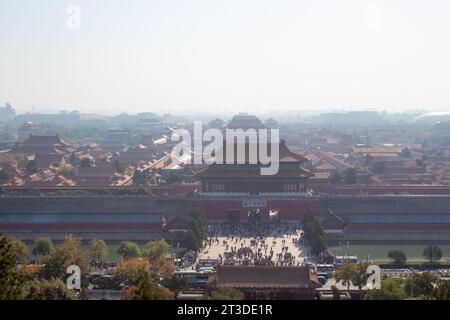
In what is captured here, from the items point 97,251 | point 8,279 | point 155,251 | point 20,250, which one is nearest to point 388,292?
A: point 155,251

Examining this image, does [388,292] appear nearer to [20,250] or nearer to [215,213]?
[20,250]

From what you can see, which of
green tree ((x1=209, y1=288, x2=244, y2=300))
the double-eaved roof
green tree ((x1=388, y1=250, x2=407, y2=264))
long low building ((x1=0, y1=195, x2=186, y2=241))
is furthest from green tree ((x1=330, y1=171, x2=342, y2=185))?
green tree ((x1=209, y1=288, x2=244, y2=300))

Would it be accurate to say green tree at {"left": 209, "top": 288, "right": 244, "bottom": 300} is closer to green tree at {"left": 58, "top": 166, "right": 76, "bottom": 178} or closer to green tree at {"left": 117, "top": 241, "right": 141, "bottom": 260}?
green tree at {"left": 117, "top": 241, "right": 141, "bottom": 260}

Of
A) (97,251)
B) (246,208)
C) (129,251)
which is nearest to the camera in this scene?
(129,251)

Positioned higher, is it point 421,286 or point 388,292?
point 388,292

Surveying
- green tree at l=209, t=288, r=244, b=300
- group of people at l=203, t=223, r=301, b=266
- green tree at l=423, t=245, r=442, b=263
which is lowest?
group of people at l=203, t=223, r=301, b=266

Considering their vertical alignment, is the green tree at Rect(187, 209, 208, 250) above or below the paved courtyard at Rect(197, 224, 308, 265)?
above

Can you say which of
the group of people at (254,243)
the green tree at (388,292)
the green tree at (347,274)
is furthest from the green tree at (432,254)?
the green tree at (388,292)
